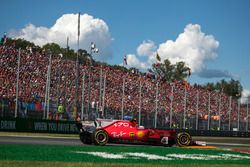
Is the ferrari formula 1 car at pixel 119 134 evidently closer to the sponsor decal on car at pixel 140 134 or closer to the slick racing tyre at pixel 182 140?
the sponsor decal on car at pixel 140 134

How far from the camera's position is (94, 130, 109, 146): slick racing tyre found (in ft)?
65.0

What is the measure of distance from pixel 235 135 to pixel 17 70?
93.0 feet

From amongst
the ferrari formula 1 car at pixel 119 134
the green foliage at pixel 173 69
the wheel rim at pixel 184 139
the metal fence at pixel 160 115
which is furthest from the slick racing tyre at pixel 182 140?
the green foliage at pixel 173 69

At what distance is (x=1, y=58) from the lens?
36.3m

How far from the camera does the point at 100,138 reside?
19875 mm

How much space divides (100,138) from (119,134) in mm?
870

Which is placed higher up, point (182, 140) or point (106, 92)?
point (106, 92)

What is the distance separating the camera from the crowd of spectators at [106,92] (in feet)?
119

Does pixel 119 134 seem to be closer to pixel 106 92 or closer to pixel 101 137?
pixel 101 137

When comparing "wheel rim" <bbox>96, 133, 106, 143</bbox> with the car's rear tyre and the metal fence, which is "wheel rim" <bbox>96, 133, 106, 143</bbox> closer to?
the car's rear tyre

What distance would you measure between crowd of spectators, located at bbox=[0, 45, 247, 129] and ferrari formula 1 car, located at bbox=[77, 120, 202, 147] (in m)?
15.0

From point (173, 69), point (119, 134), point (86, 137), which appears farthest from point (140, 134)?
point (173, 69)

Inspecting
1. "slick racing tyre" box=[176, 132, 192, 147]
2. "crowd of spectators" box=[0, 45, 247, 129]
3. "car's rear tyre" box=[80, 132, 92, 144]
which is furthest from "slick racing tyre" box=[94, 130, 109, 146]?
"crowd of spectators" box=[0, 45, 247, 129]

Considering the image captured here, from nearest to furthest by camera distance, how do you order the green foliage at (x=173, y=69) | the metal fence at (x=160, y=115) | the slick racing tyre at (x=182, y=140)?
the slick racing tyre at (x=182, y=140) → the metal fence at (x=160, y=115) → the green foliage at (x=173, y=69)
